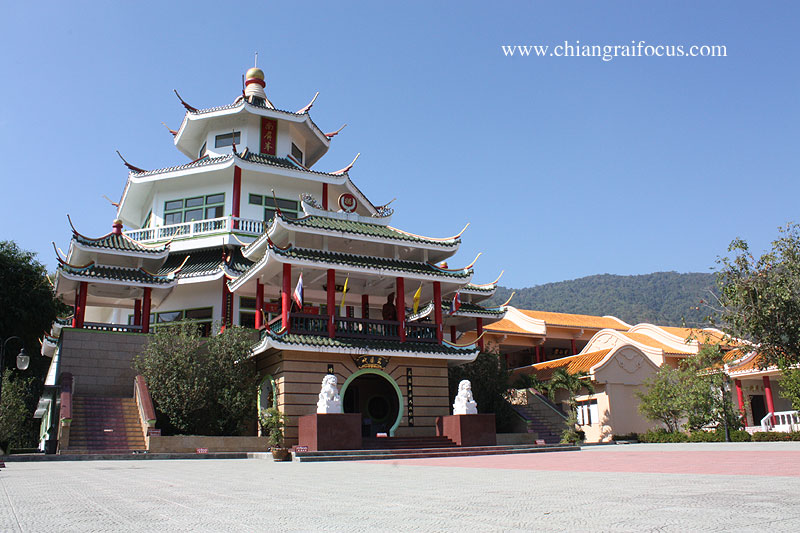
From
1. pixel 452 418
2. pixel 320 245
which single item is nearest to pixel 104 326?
pixel 320 245

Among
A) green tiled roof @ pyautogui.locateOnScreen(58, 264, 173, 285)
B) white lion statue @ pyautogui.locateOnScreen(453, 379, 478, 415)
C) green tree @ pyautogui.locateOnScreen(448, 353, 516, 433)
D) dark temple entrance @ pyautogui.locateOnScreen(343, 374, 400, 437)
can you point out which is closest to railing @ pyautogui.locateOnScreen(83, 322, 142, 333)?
green tiled roof @ pyautogui.locateOnScreen(58, 264, 173, 285)

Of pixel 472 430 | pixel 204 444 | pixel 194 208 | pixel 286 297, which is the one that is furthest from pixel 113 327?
pixel 472 430

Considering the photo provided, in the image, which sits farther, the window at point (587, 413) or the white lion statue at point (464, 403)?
the window at point (587, 413)

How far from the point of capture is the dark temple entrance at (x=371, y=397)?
83.4 feet

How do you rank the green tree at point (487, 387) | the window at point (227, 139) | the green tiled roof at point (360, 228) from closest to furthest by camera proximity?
the green tiled roof at point (360, 228), the green tree at point (487, 387), the window at point (227, 139)

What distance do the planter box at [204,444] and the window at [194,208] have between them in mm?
14367

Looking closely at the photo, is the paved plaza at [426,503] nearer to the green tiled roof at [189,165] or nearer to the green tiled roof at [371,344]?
the green tiled roof at [371,344]

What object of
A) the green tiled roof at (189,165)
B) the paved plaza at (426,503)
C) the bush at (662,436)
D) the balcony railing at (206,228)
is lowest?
the bush at (662,436)

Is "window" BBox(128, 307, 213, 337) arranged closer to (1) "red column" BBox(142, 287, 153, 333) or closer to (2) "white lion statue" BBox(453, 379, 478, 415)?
(1) "red column" BBox(142, 287, 153, 333)

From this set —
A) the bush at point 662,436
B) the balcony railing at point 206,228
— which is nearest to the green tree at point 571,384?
the bush at point 662,436

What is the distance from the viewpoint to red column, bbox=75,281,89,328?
2620cm

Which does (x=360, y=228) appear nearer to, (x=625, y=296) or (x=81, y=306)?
(x=81, y=306)

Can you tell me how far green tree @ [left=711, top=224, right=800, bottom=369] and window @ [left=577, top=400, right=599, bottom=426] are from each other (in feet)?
23.2

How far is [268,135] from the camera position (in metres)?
35.7
